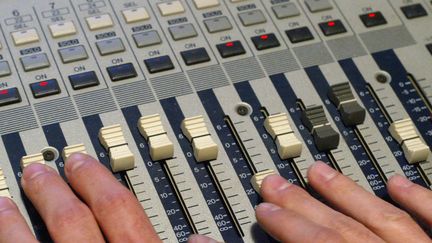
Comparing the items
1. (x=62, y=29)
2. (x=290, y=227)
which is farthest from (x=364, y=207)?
(x=62, y=29)

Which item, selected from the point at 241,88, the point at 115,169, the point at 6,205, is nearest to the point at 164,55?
the point at 241,88

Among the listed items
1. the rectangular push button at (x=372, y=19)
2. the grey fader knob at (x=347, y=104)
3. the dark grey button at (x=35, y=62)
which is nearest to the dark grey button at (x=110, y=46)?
the dark grey button at (x=35, y=62)

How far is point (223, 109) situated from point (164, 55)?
0.59 ft

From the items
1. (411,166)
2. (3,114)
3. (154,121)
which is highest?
(3,114)

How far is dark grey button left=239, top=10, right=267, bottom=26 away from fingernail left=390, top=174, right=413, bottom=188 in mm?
490

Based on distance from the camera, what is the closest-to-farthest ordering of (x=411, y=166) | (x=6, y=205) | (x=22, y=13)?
1. (x=6, y=205)
2. (x=411, y=166)
3. (x=22, y=13)

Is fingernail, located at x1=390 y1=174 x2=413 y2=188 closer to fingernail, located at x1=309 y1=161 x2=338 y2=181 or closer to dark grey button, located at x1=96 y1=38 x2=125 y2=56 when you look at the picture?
fingernail, located at x1=309 y1=161 x2=338 y2=181

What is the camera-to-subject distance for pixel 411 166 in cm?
178

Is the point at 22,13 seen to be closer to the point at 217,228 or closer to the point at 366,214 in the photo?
the point at 217,228

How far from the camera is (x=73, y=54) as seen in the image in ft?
5.94

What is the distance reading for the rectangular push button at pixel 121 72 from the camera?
1792mm

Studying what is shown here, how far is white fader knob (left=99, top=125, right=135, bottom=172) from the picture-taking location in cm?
164

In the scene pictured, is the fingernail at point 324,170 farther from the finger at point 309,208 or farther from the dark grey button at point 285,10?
the dark grey button at point 285,10

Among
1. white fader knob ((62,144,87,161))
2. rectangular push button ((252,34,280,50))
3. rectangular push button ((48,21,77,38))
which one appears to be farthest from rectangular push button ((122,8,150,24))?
white fader knob ((62,144,87,161))
